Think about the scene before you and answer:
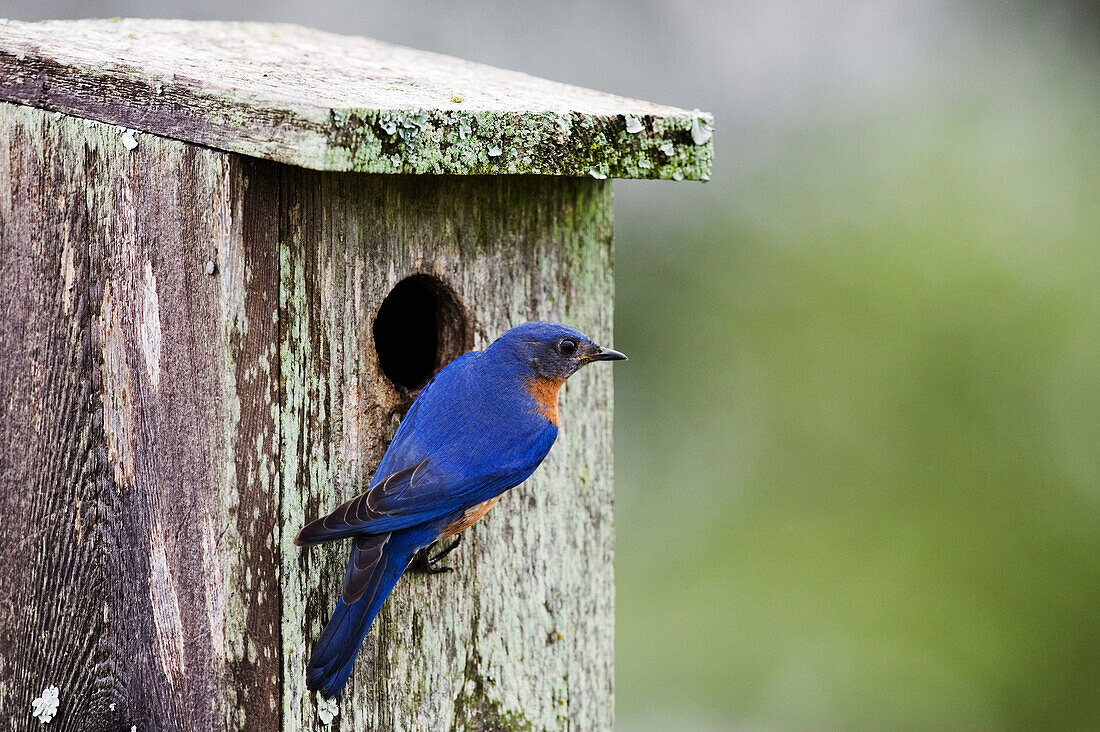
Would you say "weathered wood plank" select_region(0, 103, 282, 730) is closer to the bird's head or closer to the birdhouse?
the birdhouse

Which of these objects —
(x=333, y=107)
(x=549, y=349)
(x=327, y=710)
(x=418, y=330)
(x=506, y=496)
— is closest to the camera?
(x=333, y=107)

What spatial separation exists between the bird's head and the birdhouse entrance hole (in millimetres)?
142

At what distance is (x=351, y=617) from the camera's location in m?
2.32

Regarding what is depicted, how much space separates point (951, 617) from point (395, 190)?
3426 millimetres

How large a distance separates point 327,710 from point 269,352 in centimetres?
71

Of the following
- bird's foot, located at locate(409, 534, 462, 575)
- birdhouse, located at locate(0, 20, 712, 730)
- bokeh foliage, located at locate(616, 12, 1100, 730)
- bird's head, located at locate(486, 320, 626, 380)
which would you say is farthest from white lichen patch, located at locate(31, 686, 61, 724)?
bokeh foliage, located at locate(616, 12, 1100, 730)

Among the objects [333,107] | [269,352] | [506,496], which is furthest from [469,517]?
[333,107]

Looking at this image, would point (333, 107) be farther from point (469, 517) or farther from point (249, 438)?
point (469, 517)

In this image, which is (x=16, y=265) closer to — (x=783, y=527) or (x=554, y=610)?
(x=554, y=610)

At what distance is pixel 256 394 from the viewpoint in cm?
234

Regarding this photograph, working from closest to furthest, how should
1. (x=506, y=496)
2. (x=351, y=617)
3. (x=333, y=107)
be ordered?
(x=333, y=107)
(x=351, y=617)
(x=506, y=496)

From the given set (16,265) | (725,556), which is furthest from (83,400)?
(725,556)

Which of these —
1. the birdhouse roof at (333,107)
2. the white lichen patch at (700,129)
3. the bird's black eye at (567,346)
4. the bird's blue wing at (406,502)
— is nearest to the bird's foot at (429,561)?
the bird's blue wing at (406,502)

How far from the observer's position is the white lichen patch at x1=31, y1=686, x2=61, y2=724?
272 cm
